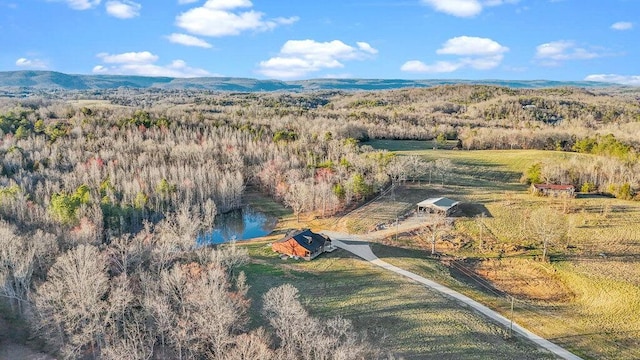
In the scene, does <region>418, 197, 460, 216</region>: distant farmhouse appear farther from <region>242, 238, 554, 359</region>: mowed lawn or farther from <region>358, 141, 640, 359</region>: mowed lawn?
<region>242, 238, 554, 359</region>: mowed lawn

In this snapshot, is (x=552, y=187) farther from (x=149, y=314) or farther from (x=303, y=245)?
(x=149, y=314)

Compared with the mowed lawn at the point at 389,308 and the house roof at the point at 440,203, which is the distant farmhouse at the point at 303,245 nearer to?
the mowed lawn at the point at 389,308

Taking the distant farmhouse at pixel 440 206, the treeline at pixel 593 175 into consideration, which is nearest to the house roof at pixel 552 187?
the treeline at pixel 593 175

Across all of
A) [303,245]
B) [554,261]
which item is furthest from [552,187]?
[303,245]

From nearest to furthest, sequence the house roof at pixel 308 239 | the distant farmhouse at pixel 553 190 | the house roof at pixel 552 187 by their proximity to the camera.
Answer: the house roof at pixel 308 239, the distant farmhouse at pixel 553 190, the house roof at pixel 552 187

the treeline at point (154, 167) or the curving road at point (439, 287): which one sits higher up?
the treeline at point (154, 167)

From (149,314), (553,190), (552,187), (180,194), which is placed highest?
(552,187)
